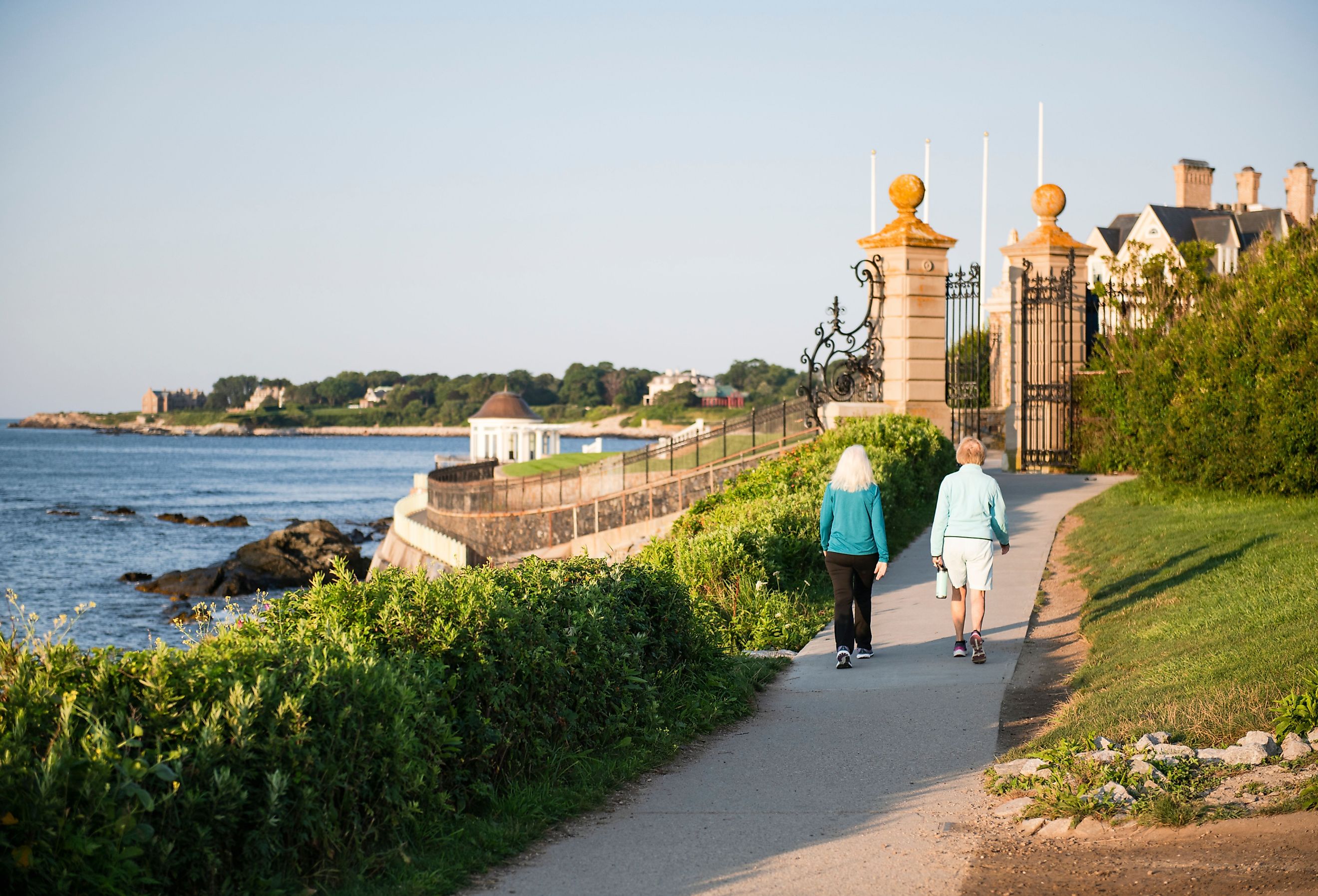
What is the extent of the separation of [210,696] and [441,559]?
Answer: 23656 mm

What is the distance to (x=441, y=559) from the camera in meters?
27.5

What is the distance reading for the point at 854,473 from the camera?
27.7 ft

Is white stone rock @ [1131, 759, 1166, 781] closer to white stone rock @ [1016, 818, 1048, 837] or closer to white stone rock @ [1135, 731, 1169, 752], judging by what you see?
white stone rock @ [1135, 731, 1169, 752]

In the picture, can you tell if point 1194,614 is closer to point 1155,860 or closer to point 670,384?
point 1155,860

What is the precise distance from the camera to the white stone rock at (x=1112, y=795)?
4.95 meters

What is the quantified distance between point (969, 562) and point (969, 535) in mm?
199

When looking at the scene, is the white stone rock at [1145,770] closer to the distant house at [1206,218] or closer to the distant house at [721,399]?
the distant house at [1206,218]

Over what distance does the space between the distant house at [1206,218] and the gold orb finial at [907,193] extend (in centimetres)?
2974

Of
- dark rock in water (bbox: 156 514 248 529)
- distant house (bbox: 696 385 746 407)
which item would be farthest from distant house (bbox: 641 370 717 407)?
dark rock in water (bbox: 156 514 248 529)

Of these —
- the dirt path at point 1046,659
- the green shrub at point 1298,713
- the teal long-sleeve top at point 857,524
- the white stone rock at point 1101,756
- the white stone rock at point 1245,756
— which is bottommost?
the dirt path at point 1046,659

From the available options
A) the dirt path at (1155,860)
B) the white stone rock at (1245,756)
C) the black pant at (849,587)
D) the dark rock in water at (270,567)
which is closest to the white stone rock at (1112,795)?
the dirt path at (1155,860)

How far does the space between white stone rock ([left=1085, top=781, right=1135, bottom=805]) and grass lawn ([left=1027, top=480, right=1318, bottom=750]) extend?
85cm

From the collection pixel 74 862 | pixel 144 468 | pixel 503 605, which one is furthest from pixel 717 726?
pixel 144 468

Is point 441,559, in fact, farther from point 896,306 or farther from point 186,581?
point 896,306
